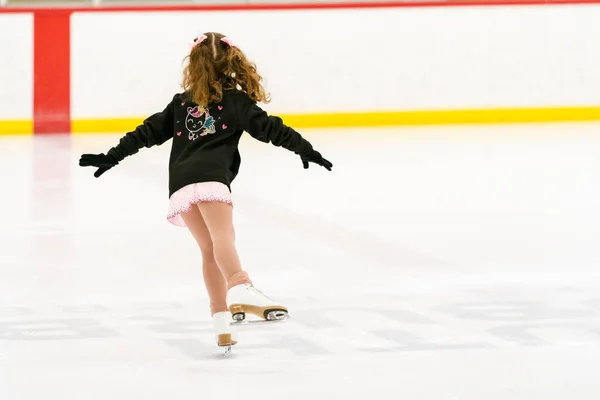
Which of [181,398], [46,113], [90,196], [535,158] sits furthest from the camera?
[46,113]

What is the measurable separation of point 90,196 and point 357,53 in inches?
169

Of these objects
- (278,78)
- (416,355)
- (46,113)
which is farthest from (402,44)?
(416,355)

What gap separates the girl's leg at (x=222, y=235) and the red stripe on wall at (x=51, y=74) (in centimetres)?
713

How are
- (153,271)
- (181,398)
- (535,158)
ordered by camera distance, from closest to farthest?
1. (181,398)
2. (153,271)
3. (535,158)

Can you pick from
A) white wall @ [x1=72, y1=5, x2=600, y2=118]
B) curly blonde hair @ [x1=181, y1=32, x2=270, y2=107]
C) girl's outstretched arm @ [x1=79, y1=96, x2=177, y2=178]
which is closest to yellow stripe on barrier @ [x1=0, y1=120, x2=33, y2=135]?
white wall @ [x1=72, y1=5, x2=600, y2=118]

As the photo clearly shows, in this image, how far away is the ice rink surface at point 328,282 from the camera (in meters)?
3.40

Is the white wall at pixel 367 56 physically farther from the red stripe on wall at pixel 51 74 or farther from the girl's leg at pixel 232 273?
the girl's leg at pixel 232 273

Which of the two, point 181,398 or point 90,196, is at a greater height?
point 90,196

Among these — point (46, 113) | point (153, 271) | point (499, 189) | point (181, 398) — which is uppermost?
point (46, 113)

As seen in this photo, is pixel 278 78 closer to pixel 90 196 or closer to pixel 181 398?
pixel 90 196

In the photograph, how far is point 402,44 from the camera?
35.2ft

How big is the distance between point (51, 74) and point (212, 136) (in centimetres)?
715

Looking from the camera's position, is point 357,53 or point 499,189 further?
point 357,53

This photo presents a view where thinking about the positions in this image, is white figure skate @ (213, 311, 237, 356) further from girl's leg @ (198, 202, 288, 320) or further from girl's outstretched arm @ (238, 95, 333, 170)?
girl's outstretched arm @ (238, 95, 333, 170)
